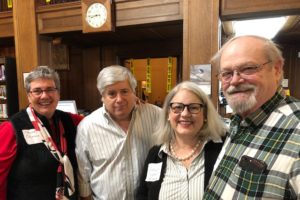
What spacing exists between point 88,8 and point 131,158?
6.31 ft

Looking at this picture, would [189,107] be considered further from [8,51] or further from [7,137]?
[8,51]

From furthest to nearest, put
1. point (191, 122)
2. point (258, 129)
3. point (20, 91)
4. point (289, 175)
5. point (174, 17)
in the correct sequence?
point (20, 91)
point (174, 17)
point (191, 122)
point (258, 129)
point (289, 175)

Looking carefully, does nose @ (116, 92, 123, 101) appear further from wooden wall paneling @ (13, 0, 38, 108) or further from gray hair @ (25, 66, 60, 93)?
wooden wall paneling @ (13, 0, 38, 108)

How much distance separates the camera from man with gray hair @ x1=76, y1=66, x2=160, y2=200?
158cm

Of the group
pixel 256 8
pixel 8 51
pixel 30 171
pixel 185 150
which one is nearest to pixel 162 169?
pixel 185 150

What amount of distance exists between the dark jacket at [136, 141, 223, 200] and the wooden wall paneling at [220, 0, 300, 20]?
149 cm

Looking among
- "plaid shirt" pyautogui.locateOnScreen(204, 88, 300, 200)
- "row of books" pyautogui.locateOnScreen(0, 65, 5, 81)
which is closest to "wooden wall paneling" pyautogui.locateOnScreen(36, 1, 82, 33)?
"row of books" pyautogui.locateOnScreen(0, 65, 5, 81)

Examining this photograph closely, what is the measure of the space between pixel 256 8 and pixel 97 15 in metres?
1.67

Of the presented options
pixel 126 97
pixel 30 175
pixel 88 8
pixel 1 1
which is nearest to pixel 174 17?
pixel 88 8

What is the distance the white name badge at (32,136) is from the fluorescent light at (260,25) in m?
2.39

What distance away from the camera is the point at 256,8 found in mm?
2254

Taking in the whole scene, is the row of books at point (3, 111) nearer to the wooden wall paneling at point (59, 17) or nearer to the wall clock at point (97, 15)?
the wooden wall paneling at point (59, 17)

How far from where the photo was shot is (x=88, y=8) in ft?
9.02

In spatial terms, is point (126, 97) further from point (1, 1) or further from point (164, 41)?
point (1, 1)
